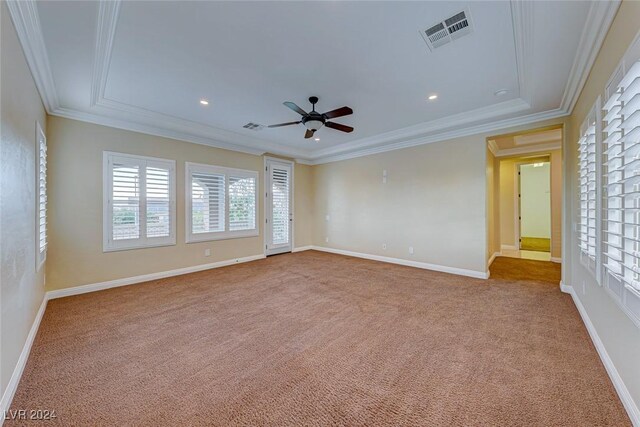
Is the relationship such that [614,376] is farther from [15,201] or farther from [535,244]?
[535,244]

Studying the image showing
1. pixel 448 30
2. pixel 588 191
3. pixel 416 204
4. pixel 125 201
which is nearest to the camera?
pixel 448 30

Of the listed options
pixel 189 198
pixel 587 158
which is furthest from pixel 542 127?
pixel 189 198

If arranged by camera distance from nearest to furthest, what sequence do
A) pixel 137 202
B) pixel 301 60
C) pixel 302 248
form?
pixel 301 60 → pixel 137 202 → pixel 302 248

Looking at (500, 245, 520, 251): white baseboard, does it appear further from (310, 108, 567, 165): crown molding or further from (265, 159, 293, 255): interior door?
(265, 159, 293, 255): interior door

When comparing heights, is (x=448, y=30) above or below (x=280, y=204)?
above

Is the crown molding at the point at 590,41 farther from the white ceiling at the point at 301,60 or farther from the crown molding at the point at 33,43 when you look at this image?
the crown molding at the point at 33,43

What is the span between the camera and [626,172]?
155cm

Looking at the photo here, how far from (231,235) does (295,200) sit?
2.11 metres

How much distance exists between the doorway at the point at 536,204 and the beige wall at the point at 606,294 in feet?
22.9

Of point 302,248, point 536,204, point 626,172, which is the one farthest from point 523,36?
point 536,204

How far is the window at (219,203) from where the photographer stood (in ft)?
16.0

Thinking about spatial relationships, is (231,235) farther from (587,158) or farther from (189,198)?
(587,158)

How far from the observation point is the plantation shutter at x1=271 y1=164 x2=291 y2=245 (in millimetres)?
6434

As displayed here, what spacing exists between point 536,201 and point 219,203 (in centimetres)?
1068
